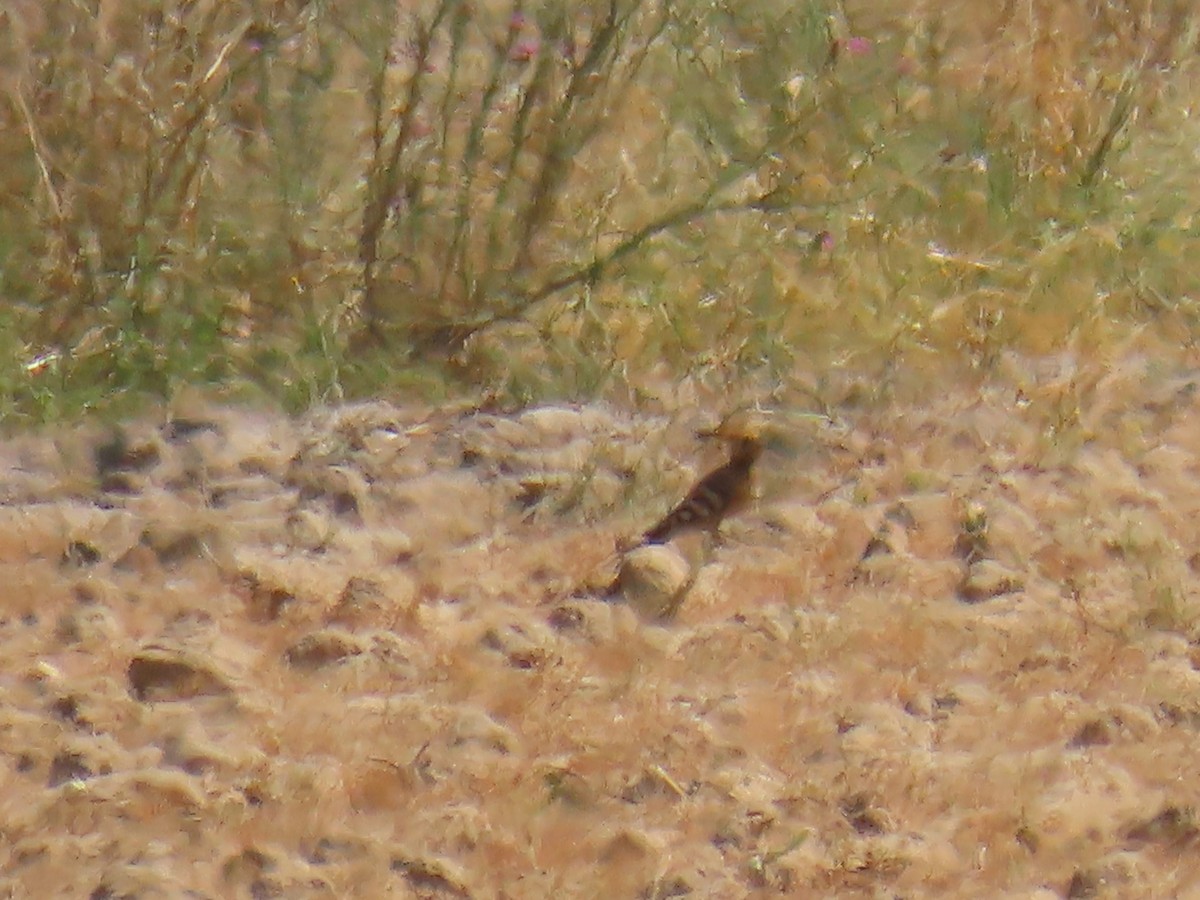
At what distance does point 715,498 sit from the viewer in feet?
10.6

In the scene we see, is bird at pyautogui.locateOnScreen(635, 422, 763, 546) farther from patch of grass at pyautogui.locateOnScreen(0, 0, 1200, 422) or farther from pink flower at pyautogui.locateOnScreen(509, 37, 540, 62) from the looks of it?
pink flower at pyautogui.locateOnScreen(509, 37, 540, 62)

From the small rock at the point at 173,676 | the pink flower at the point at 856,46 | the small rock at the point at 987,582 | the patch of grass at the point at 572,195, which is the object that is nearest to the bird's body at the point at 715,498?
the patch of grass at the point at 572,195

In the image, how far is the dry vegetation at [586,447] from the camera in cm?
279

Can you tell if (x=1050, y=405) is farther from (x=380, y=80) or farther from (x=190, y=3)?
(x=190, y=3)

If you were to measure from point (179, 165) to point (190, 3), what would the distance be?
30 cm

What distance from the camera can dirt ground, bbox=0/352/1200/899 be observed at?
2.71 m

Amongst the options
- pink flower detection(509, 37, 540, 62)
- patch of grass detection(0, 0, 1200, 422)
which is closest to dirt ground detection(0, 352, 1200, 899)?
patch of grass detection(0, 0, 1200, 422)

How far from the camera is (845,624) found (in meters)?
3.09

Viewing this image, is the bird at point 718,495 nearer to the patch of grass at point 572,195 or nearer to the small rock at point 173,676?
the patch of grass at point 572,195

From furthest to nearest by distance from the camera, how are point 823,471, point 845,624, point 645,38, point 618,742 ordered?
1. point 645,38
2. point 823,471
3. point 845,624
4. point 618,742

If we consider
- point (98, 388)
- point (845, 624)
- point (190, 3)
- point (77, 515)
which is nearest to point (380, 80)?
point (190, 3)

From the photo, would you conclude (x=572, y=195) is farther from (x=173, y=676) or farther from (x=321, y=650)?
(x=173, y=676)

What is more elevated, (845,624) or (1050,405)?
(1050,405)

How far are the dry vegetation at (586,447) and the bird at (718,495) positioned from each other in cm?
4
